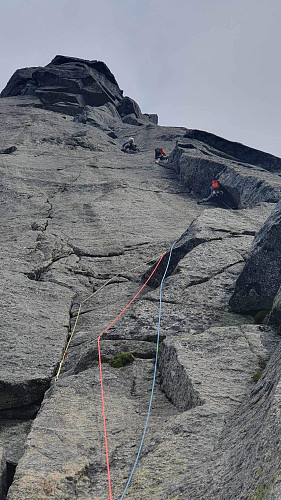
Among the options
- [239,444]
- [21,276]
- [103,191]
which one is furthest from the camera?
[103,191]

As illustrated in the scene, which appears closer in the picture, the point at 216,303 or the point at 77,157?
the point at 216,303

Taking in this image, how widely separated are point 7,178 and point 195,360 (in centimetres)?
1738

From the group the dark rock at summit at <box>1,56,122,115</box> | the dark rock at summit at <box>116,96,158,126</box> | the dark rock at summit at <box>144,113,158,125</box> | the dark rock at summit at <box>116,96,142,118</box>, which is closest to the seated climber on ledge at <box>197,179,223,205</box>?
the dark rock at summit at <box>1,56,122,115</box>

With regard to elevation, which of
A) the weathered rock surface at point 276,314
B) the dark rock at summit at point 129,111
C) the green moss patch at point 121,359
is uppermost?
the dark rock at summit at point 129,111

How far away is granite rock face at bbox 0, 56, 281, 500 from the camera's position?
5.74m

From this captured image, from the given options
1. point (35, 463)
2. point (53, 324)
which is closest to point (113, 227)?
point (53, 324)

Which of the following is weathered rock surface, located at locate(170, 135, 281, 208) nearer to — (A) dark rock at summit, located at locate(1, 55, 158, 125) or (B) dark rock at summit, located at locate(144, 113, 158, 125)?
(A) dark rock at summit, located at locate(1, 55, 158, 125)

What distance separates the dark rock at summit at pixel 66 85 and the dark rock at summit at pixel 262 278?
43081 mm

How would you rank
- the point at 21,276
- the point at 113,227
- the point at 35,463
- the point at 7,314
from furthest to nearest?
the point at 113,227, the point at 21,276, the point at 7,314, the point at 35,463

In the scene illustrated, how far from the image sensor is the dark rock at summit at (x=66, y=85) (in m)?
52.0

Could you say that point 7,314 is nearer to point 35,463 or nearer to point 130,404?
point 130,404

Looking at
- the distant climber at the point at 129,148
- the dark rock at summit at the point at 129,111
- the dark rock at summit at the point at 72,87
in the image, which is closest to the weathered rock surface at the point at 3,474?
the distant climber at the point at 129,148

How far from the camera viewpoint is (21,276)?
41.2 ft

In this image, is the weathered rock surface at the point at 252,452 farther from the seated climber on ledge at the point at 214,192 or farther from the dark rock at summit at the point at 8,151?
the dark rock at summit at the point at 8,151
